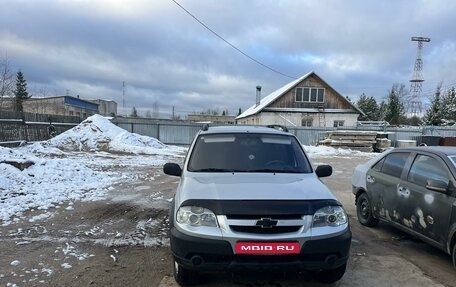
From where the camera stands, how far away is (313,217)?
3863 millimetres

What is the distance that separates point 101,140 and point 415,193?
20.4m

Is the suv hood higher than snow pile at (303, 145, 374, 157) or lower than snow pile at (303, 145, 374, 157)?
higher

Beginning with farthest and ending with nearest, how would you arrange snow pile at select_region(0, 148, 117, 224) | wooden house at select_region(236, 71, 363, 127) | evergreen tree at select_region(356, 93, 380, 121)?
evergreen tree at select_region(356, 93, 380, 121) → wooden house at select_region(236, 71, 363, 127) → snow pile at select_region(0, 148, 117, 224)

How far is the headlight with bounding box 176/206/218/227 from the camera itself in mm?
3820

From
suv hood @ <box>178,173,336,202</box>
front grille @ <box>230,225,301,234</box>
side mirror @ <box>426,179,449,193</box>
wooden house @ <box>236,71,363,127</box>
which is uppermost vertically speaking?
wooden house @ <box>236,71,363,127</box>

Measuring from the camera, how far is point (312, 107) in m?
40.9

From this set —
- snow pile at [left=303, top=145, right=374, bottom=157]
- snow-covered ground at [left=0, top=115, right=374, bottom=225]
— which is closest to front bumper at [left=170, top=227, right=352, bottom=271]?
snow-covered ground at [left=0, top=115, right=374, bottom=225]

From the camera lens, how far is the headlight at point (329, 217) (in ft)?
12.8

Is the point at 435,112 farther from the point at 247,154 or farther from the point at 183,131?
the point at 247,154

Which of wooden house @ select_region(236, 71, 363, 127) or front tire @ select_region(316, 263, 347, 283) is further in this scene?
wooden house @ select_region(236, 71, 363, 127)

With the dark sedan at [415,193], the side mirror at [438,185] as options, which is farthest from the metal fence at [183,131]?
the side mirror at [438,185]

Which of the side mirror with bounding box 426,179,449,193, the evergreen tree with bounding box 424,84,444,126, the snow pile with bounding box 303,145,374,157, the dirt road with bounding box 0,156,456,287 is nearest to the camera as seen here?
the dirt road with bounding box 0,156,456,287

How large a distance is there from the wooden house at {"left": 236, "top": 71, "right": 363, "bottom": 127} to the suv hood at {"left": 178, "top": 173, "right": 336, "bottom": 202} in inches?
1419

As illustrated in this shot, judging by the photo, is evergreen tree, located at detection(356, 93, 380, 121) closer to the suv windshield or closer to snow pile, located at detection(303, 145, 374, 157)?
snow pile, located at detection(303, 145, 374, 157)
